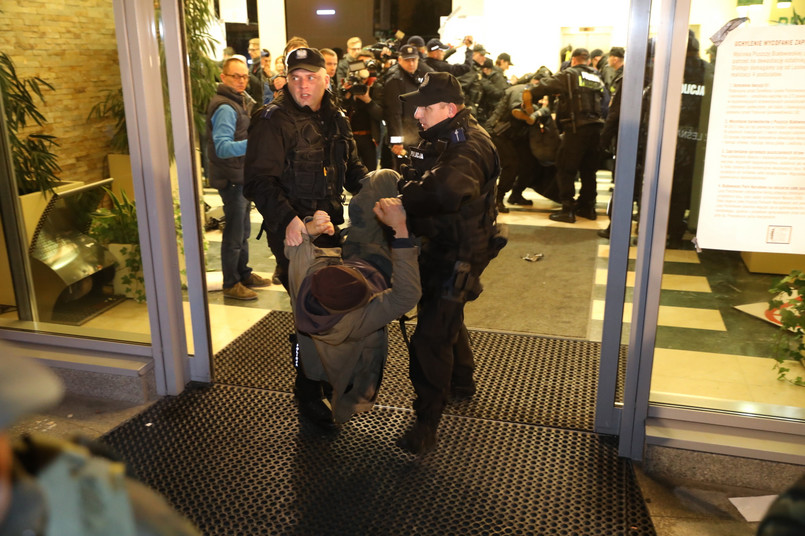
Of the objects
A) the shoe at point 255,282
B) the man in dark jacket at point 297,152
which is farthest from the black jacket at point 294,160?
the shoe at point 255,282

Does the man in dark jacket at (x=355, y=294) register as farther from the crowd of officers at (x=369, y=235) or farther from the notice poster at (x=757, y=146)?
the notice poster at (x=757, y=146)

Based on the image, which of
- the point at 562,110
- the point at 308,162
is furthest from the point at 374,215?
the point at 562,110

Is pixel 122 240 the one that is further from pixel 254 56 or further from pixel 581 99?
pixel 254 56

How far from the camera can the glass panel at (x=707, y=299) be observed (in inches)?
109

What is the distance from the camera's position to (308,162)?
11.5 feet

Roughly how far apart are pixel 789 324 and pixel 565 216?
4.68 metres

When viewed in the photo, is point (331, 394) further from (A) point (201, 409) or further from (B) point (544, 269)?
(B) point (544, 269)

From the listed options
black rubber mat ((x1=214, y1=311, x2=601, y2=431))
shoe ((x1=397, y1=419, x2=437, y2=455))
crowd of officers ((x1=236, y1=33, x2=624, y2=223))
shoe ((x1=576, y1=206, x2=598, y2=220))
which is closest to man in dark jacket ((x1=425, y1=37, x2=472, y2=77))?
crowd of officers ((x1=236, y1=33, x2=624, y2=223))

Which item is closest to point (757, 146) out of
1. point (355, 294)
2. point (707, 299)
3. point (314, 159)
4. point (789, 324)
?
point (707, 299)

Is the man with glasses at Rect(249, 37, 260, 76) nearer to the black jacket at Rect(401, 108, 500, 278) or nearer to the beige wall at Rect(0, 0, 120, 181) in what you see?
the beige wall at Rect(0, 0, 120, 181)

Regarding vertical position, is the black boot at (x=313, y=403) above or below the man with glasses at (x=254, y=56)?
below

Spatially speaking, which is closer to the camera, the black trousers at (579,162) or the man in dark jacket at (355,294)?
the man in dark jacket at (355,294)

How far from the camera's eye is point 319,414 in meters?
3.37

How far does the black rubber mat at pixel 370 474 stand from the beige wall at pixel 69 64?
1.36 meters
